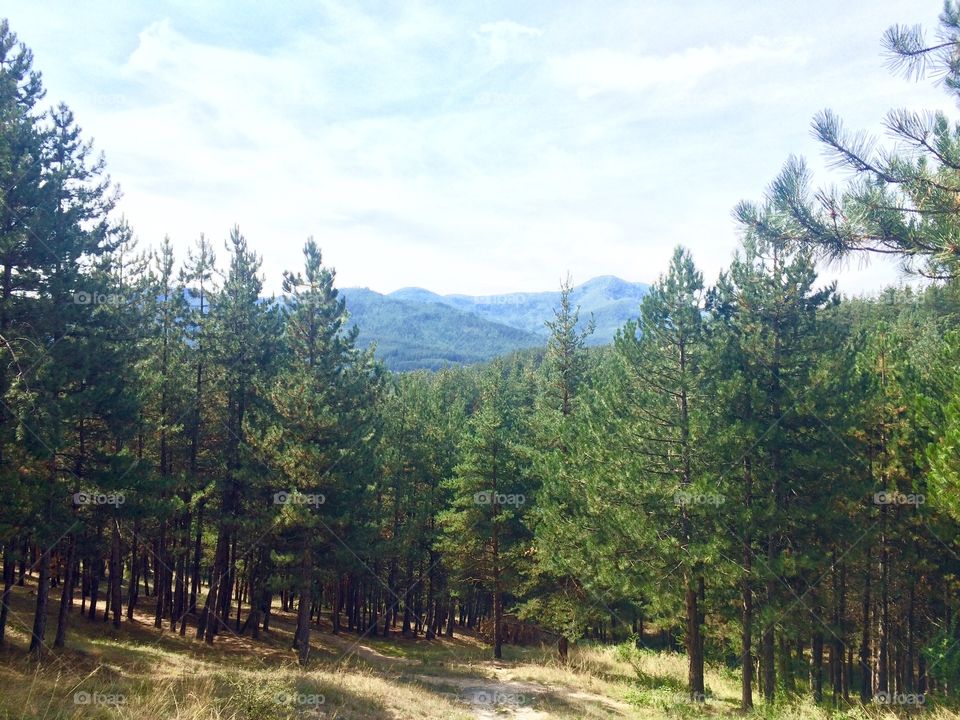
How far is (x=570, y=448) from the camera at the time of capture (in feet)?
85.6

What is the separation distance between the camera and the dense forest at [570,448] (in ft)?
51.6

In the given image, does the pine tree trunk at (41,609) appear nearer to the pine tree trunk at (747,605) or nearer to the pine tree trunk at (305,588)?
→ the pine tree trunk at (305,588)

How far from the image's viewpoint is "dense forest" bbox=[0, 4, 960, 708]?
51.6ft

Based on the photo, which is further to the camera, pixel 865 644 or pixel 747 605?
pixel 865 644

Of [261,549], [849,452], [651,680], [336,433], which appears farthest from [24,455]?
[849,452]

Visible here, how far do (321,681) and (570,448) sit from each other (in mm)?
14095

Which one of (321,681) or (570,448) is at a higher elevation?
(570,448)

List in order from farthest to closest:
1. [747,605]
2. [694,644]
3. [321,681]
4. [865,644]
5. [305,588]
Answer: [865,644] < [305,588] < [694,644] < [747,605] < [321,681]

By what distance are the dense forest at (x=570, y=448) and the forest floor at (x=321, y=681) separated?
1299 millimetres

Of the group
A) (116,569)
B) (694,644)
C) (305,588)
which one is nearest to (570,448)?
(694,644)

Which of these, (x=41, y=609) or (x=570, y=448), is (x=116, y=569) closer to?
(x=41, y=609)

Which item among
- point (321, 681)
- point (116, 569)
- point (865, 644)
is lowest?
point (865, 644)

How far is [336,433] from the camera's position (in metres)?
22.0

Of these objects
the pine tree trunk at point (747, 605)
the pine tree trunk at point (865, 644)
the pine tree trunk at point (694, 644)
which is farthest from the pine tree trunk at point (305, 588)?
the pine tree trunk at point (865, 644)
